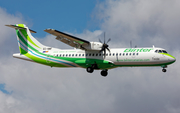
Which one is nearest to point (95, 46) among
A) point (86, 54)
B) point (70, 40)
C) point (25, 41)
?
point (86, 54)

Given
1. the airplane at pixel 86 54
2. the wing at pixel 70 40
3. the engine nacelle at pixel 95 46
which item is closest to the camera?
the wing at pixel 70 40

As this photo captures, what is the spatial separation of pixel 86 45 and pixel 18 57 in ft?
30.4

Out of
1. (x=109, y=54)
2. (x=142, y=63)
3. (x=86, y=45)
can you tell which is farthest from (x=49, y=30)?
(x=142, y=63)

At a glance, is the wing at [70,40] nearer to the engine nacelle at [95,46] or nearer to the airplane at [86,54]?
the airplane at [86,54]

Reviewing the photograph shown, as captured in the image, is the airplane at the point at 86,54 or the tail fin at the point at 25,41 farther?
the tail fin at the point at 25,41

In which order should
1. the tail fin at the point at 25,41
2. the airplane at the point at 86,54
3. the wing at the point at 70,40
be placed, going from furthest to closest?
1. the tail fin at the point at 25,41
2. the airplane at the point at 86,54
3. the wing at the point at 70,40

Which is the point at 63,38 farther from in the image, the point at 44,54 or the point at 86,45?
the point at 44,54

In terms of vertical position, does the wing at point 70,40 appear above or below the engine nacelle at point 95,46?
above

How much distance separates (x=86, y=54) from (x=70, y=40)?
280cm

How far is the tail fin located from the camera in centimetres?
3519

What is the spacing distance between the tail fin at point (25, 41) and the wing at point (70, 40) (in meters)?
5.18

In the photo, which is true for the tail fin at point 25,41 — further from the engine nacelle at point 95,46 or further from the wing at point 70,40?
the engine nacelle at point 95,46

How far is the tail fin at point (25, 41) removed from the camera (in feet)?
115

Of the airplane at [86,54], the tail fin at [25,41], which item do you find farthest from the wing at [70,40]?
the tail fin at [25,41]
